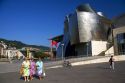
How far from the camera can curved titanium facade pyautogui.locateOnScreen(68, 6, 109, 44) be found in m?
67.7

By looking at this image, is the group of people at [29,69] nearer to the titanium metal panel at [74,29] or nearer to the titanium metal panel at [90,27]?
the titanium metal panel at [90,27]

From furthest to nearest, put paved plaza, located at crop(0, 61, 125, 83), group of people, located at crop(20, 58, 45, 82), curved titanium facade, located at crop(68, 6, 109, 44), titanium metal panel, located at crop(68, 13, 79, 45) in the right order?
titanium metal panel, located at crop(68, 13, 79, 45), curved titanium facade, located at crop(68, 6, 109, 44), group of people, located at crop(20, 58, 45, 82), paved plaza, located at crop(0, 61, 125, 83)

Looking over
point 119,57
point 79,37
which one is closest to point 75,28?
point 79,37

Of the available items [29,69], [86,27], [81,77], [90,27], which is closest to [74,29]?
[86,27]

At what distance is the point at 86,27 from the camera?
224 feet

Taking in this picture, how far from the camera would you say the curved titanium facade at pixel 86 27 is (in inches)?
2665

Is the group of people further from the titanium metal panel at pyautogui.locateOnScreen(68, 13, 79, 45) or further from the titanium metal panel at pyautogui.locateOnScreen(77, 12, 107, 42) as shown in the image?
the titanium metal panel at pyautogui.locateOnScreen(68, 13, 79, 45)

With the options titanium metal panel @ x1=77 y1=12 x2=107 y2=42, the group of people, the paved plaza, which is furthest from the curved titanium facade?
the group of people

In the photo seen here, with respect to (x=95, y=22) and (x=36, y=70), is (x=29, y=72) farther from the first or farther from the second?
(x=95, y=22)

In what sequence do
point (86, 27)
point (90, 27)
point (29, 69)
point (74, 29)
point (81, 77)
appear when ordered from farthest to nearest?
point (74, 29)
point (90, 27)
point (86, 27)
point (29, 69)
point (81, 77)

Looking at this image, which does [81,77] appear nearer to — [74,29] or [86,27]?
[86,27]

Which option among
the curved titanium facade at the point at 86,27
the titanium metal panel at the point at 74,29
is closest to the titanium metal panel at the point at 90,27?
the curved titanium facade at the point at 86,27

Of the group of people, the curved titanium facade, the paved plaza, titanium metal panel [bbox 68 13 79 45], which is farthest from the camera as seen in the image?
titanium metal panel [bbox 68 13 79 45]

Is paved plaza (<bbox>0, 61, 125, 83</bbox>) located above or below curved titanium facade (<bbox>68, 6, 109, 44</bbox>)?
below
